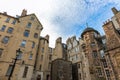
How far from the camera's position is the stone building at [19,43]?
24.0 m

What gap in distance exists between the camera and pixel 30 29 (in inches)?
1223

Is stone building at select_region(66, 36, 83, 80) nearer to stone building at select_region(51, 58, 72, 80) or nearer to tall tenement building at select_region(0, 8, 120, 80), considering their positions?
tall tenement building at select_region(0, 8, 120, 80)

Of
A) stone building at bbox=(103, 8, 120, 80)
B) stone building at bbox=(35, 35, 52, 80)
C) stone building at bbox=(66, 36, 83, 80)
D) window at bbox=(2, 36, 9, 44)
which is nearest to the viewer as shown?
stone building at bbox=(103, 8, 120, 80)

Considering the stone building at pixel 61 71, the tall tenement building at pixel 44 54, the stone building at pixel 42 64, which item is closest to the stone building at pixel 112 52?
the tall tenement building at pixel 44 54

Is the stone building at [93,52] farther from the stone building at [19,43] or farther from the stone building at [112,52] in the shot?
the stone building at [19,43]

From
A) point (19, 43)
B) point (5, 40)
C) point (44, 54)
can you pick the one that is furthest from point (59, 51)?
point (5, 40)

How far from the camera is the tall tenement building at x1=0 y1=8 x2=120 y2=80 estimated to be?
74.2 feet

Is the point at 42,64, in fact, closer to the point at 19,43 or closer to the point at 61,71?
the point at 61,71

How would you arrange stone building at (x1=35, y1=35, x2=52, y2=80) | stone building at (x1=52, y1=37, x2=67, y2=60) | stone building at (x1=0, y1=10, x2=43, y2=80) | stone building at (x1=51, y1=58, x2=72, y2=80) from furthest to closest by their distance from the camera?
stone building at (x1=52, y1=37, x2=67, y2=60)
stone building at (x1=35, y1=35, x2=52, y2=80)
stone building at (x1=51, y1=58, x2=72, y2=80)
stone building at (x1=0, y1=10, x2=43, y2=80)

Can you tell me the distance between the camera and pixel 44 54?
1320 inches

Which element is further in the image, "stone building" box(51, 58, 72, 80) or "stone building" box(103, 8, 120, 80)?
"stone building" box(51, 58, 72, 80)

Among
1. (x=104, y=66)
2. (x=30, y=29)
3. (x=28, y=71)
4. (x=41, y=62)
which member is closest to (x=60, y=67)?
(x=41, y=62)

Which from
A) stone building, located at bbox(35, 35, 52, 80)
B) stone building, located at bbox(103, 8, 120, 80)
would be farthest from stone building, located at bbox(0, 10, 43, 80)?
stone building, located at bbox(103, 8, 120, 80)

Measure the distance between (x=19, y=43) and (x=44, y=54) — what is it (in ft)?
30.6
